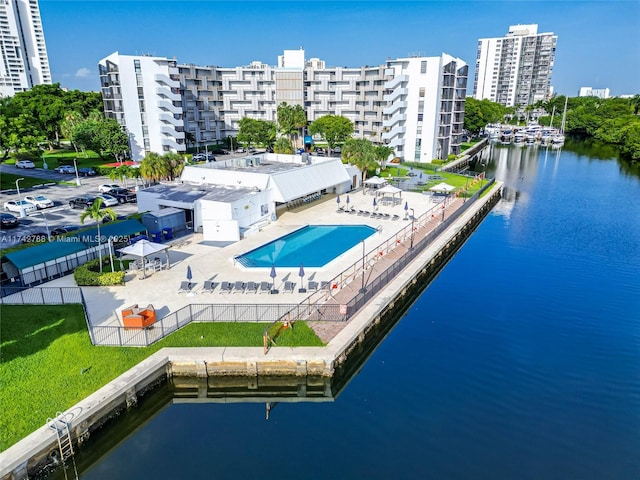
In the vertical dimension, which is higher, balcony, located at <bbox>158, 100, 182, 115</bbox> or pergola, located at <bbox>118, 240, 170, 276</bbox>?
balcony, located at <bbox>158, 100, 182, 115</bbox>

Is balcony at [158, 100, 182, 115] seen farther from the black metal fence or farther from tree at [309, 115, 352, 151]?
the black metal fence

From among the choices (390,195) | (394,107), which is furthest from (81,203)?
(394,107)

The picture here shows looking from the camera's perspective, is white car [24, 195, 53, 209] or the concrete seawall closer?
the concrete seawall

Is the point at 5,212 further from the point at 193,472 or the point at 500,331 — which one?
the point at 500,331

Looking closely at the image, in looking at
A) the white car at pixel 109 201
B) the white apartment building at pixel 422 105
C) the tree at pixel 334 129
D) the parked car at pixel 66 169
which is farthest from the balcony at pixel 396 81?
the parked car at pixel 66 169

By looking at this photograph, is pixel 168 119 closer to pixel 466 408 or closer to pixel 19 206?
pixel 19 206

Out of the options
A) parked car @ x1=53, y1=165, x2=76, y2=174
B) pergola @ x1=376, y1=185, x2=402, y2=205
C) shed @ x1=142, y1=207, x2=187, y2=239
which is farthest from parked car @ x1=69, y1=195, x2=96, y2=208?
pergola @ x1=376, y1=185, x2=402, y2=205

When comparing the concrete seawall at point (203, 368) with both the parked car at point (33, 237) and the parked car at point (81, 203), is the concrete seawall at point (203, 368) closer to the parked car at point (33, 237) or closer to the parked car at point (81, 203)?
the parked car at point (33, 237)
